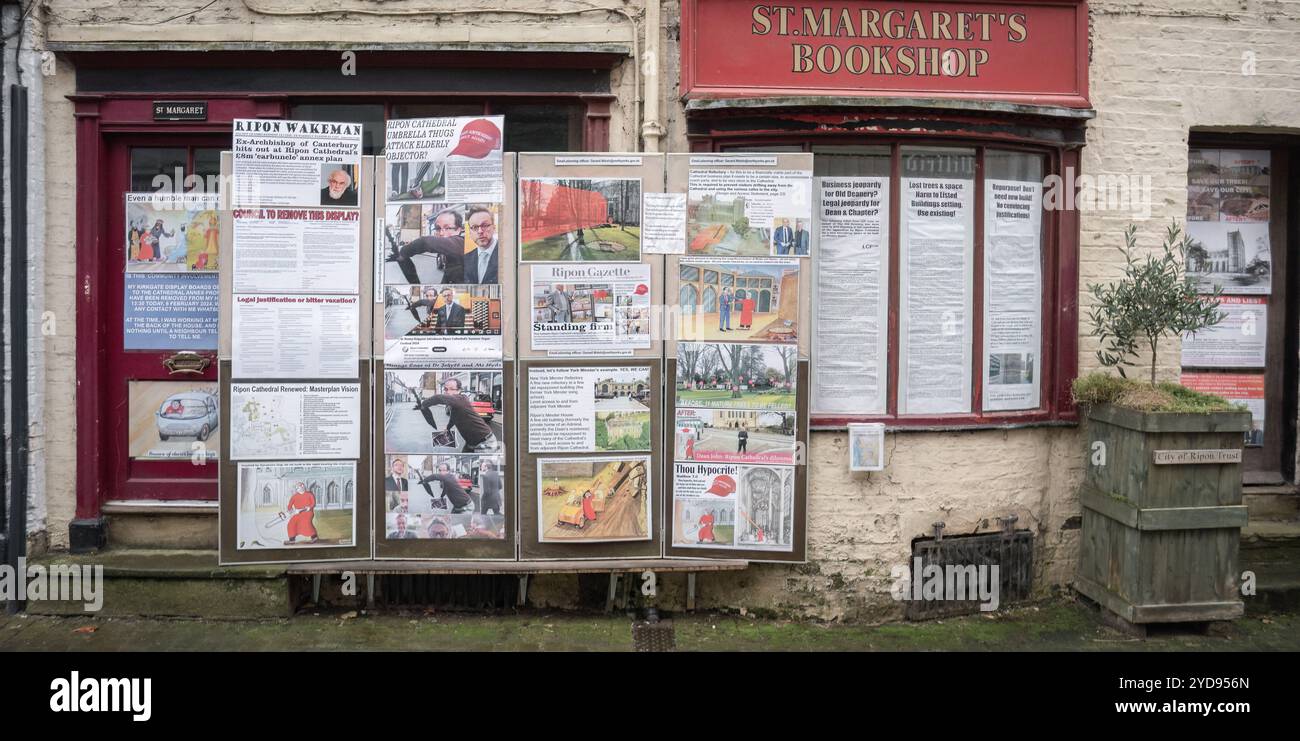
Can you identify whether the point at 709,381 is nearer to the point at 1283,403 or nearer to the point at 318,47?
the point at 318,47

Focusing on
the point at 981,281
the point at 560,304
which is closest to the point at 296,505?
the point at 560,304

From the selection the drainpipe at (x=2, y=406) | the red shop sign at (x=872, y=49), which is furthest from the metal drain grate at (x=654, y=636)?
the drainpipe at (x=2, y=406)

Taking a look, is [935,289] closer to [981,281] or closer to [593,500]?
[981,281]

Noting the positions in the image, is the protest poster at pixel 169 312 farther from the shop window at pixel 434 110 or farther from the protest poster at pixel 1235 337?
the protest poster at pixel 1235 337

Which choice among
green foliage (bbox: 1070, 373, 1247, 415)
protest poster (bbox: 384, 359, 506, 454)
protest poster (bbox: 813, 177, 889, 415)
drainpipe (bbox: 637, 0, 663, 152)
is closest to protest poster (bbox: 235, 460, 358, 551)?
protest poster (bbox: 384, 359, 506, 454)

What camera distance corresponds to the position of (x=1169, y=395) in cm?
591

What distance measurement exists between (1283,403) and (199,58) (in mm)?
8526

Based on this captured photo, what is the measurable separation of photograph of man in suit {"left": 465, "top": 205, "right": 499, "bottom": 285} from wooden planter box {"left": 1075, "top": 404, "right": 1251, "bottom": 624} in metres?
4.20

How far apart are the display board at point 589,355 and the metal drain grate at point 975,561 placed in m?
1.82

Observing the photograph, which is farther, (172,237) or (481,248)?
(172,237)

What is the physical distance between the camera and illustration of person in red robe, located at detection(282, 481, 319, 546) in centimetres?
584

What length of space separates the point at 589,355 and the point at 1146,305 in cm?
364

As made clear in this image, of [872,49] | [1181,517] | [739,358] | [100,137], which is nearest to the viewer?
[1181,517]

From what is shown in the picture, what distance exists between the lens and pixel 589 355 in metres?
5.88
